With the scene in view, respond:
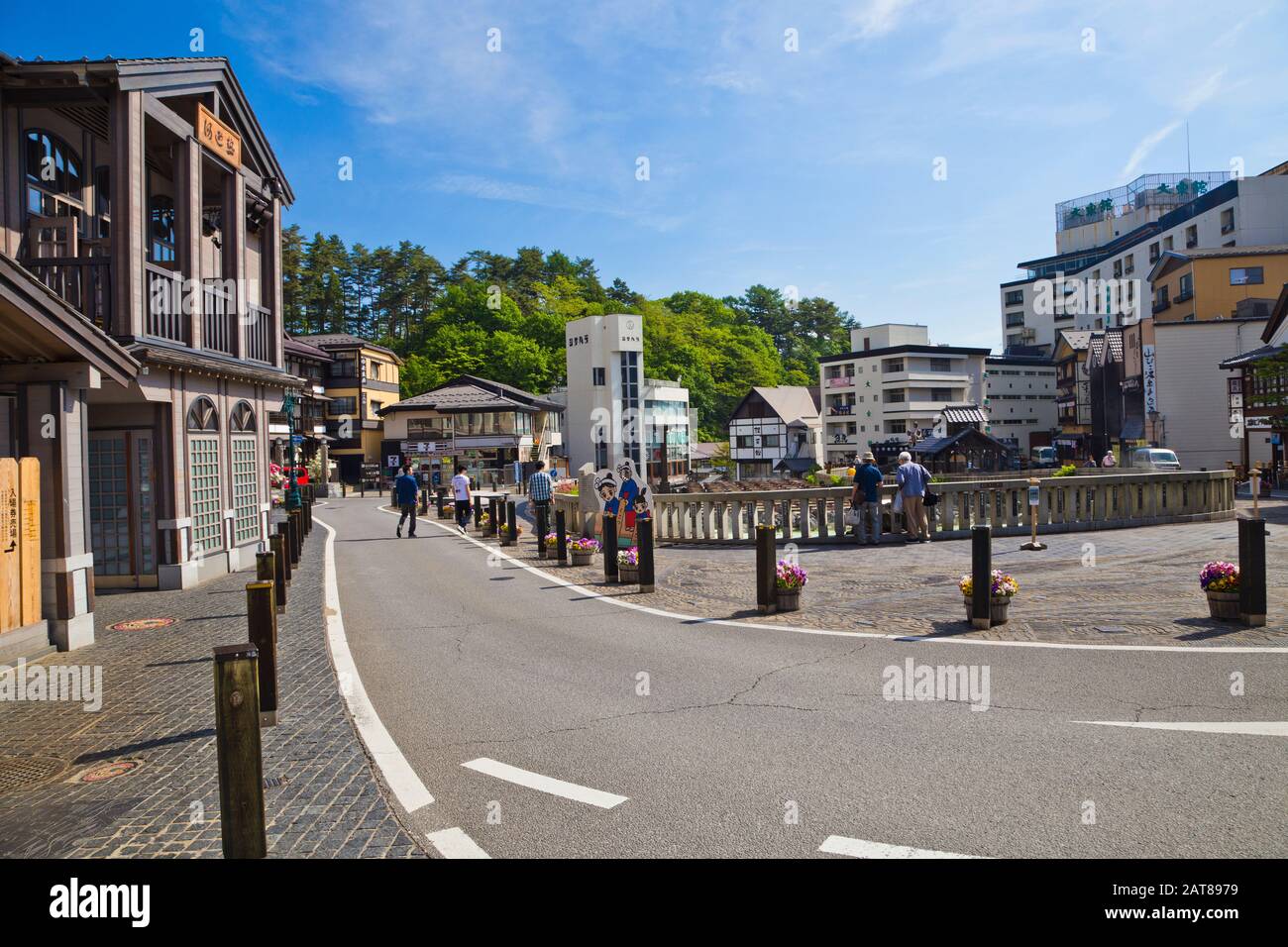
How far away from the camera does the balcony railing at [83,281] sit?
43.2ft

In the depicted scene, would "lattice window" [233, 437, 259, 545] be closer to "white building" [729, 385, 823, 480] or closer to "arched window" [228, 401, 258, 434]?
"arched window" [228, 401, 258, 434]

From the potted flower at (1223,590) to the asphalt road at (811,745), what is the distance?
1414 millimetres

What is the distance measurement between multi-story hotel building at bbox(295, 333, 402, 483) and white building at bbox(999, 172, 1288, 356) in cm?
6294

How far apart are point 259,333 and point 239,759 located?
1754 cm

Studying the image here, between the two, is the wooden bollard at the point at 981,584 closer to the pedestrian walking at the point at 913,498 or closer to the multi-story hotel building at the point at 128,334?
the pedestrian walking at the point at 913,498

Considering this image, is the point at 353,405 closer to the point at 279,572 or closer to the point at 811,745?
the point at 279,572

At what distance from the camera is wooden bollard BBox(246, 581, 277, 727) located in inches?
266

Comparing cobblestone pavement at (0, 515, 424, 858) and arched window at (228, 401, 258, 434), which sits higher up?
arched window at (228, 401, 258, 434)

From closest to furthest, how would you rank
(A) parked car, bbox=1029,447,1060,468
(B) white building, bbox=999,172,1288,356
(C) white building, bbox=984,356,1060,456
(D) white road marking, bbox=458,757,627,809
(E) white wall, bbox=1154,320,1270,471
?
(D) white road marking, bbox=458,757,627,809
(E) white wall, bbox=1154,320,1270,471
(B) white building, bbox=999,172,1288,356
(A) parked car, bbox=1029,447,1060,468
(C) white building, bbox=984,356,1060,456

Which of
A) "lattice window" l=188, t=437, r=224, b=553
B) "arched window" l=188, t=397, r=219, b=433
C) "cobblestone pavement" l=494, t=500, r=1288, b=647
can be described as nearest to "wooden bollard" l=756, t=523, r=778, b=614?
"cobblestone pavement" l=494, t=500, r=1288, b=647

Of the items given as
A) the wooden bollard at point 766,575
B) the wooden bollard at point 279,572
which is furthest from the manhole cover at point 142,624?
the wooden bollard at point 766,575

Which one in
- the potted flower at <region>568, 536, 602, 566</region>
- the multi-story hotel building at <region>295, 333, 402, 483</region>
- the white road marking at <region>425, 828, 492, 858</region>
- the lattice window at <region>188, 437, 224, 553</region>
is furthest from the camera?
the multi-story hotel building at <region>295, 333, 402, 483</region>

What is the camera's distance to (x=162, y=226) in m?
18.5
